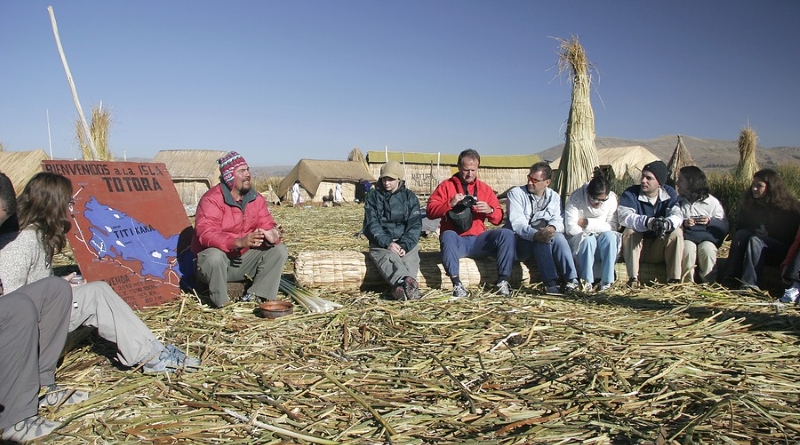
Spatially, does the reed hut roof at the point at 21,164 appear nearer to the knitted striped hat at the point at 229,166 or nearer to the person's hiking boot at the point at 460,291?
the knitted striped hat at the point at 229,166

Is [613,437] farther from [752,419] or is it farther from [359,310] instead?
[359,310]

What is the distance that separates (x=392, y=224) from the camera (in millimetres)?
5305

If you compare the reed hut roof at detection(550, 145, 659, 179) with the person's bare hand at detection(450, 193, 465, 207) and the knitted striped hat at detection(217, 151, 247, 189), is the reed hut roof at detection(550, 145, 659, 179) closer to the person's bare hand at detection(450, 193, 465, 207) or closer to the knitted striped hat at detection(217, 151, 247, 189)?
the person's bare hand at detection(450, 193, 465, 207)

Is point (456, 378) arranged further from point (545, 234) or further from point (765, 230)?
point (765, 230)

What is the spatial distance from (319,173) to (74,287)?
20.9m

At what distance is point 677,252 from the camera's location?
17.6 feet

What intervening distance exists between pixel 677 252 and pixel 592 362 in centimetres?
275

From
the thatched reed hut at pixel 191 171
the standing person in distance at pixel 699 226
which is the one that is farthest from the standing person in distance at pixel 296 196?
the standing person in distance at pixel 699 226

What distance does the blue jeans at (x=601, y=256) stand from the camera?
17.3 ft

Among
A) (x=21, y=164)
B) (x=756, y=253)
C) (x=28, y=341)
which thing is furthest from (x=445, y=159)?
(x=28, y=341)

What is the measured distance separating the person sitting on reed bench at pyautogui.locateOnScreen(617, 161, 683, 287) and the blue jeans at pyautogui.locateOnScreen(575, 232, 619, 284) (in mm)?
277

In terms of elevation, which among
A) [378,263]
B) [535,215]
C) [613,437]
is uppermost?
[535,215]

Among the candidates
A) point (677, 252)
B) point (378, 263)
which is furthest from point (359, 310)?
point (677, 252)

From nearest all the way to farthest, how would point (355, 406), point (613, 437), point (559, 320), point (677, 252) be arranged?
point (613, 437) → point (355, 406) → point (559, 320) → point (677, 252)
